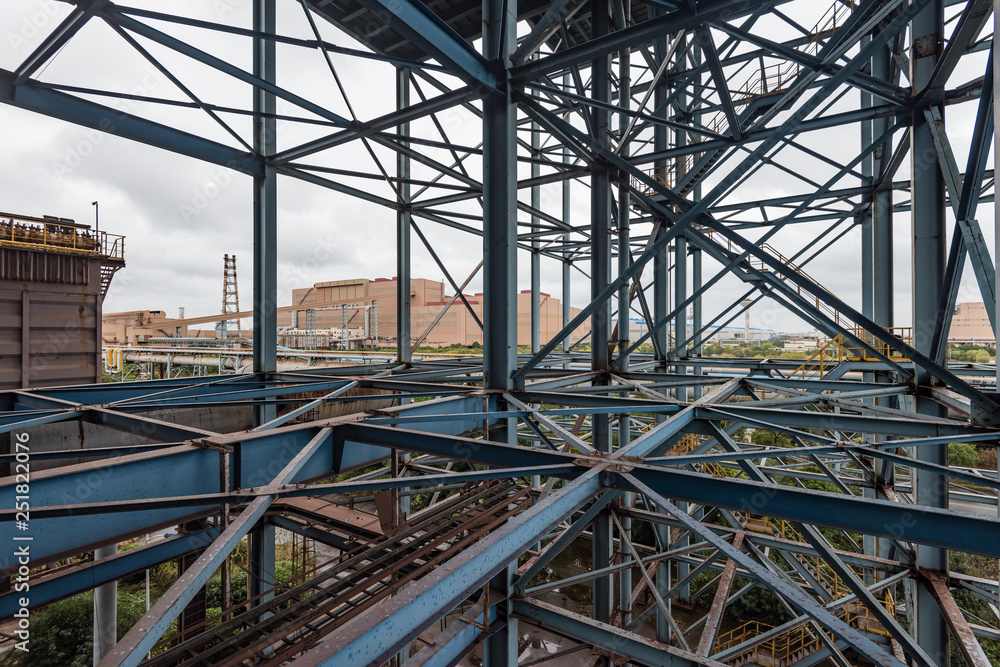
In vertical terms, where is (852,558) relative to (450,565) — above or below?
below

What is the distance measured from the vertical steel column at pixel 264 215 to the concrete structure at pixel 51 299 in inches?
238

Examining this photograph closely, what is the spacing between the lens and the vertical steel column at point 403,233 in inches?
377

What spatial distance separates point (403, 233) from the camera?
32.1 ft

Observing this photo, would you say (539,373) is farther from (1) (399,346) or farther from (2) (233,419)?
(2) (233,419)

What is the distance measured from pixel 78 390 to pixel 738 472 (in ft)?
55.4

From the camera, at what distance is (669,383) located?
22.6 ft

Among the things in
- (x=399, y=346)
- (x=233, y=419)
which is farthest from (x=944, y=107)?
(x=233, y=419)

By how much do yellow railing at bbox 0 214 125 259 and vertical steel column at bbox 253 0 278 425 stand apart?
6498mm

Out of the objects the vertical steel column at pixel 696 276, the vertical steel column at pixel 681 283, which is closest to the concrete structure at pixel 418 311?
the vertical steel column at pixel 696 276

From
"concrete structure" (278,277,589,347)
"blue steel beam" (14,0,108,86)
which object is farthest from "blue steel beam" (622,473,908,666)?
"concrete structure" (278,277,589,347)

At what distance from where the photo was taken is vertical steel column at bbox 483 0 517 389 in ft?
18.0

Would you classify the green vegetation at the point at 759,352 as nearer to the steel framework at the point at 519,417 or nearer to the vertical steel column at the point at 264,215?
the steel framework at the point at 519,417

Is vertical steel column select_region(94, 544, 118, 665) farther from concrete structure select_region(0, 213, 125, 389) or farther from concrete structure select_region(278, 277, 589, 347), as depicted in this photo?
concrete structure select_region(278, 277, 589, 347)

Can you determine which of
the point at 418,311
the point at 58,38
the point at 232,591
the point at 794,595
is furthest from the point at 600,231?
the point at 418,311
